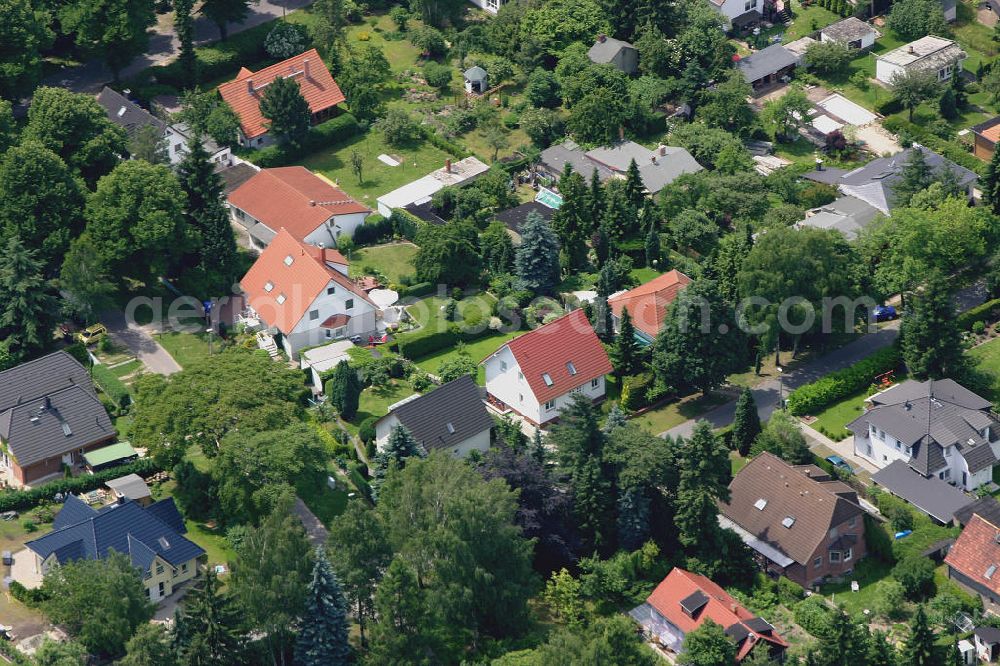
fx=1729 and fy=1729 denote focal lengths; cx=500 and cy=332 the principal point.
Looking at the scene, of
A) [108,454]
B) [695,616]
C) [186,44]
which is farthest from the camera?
[186,44]

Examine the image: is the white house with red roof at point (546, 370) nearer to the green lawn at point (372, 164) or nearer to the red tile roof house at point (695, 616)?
the red tile roof house at point (695, 616)

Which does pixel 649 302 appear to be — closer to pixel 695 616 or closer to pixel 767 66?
pixel 695 616

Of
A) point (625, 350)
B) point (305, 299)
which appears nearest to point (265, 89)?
point (305, 299)

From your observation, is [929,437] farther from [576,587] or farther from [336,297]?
[336,297]

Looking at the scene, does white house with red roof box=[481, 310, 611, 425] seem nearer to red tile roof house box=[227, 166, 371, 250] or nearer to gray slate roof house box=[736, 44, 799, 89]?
red tile roof house box=[227, 166, 371, 250]

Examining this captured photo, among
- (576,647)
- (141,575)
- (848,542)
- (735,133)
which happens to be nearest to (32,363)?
(141,575)

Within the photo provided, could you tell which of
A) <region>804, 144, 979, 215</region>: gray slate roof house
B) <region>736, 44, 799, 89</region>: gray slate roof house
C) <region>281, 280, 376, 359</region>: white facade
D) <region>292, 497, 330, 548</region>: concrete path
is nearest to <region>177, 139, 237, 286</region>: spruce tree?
<region>281, 280, 376, 359</region>: white facade

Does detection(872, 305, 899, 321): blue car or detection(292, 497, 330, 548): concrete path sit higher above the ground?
detection(292, 497, 330, 548): concrete path
